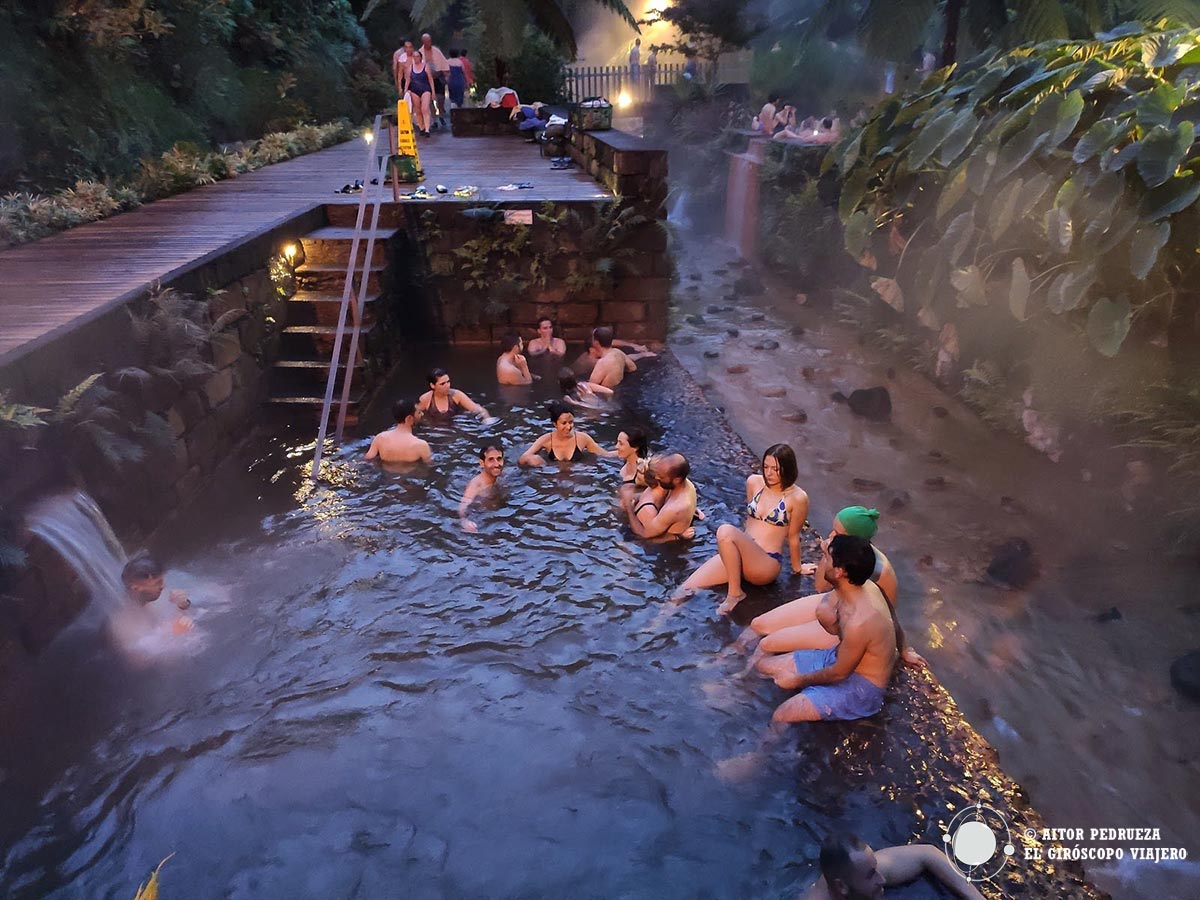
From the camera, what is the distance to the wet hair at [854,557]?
4.22 m

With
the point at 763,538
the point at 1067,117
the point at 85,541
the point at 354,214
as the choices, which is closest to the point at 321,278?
the point at 354,214

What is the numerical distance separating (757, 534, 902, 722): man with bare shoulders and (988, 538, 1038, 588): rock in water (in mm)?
4070

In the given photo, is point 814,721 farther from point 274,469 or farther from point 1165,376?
point 1165,376

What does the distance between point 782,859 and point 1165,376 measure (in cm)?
787

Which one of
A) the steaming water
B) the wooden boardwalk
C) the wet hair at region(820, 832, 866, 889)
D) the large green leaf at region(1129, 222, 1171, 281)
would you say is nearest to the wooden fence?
the wooden boardwalk

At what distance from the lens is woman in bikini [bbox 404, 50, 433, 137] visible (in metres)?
18.4

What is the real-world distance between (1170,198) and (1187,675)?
169 inches

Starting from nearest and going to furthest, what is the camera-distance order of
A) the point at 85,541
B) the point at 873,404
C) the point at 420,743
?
the point at 420,743, the point at 85,541, the point at 873,404

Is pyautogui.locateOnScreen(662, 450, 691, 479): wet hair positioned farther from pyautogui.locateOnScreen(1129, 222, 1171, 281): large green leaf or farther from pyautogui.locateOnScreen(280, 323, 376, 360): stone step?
pyautogui.locateOnScreen(280, 323, 376, 360): stone step

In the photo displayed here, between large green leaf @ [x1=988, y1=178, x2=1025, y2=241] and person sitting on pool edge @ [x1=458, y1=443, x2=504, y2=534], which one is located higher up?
large green leaf @ [x1=988, y1=178, x2=1025, y2=241]

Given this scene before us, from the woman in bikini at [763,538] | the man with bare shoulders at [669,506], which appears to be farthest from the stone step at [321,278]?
the woman in bikini at [763,538]

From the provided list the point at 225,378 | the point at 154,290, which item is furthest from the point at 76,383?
the point at 225,378

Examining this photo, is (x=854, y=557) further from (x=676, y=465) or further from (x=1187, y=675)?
(x=1187, y=675)

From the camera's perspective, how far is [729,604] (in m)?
5.75
